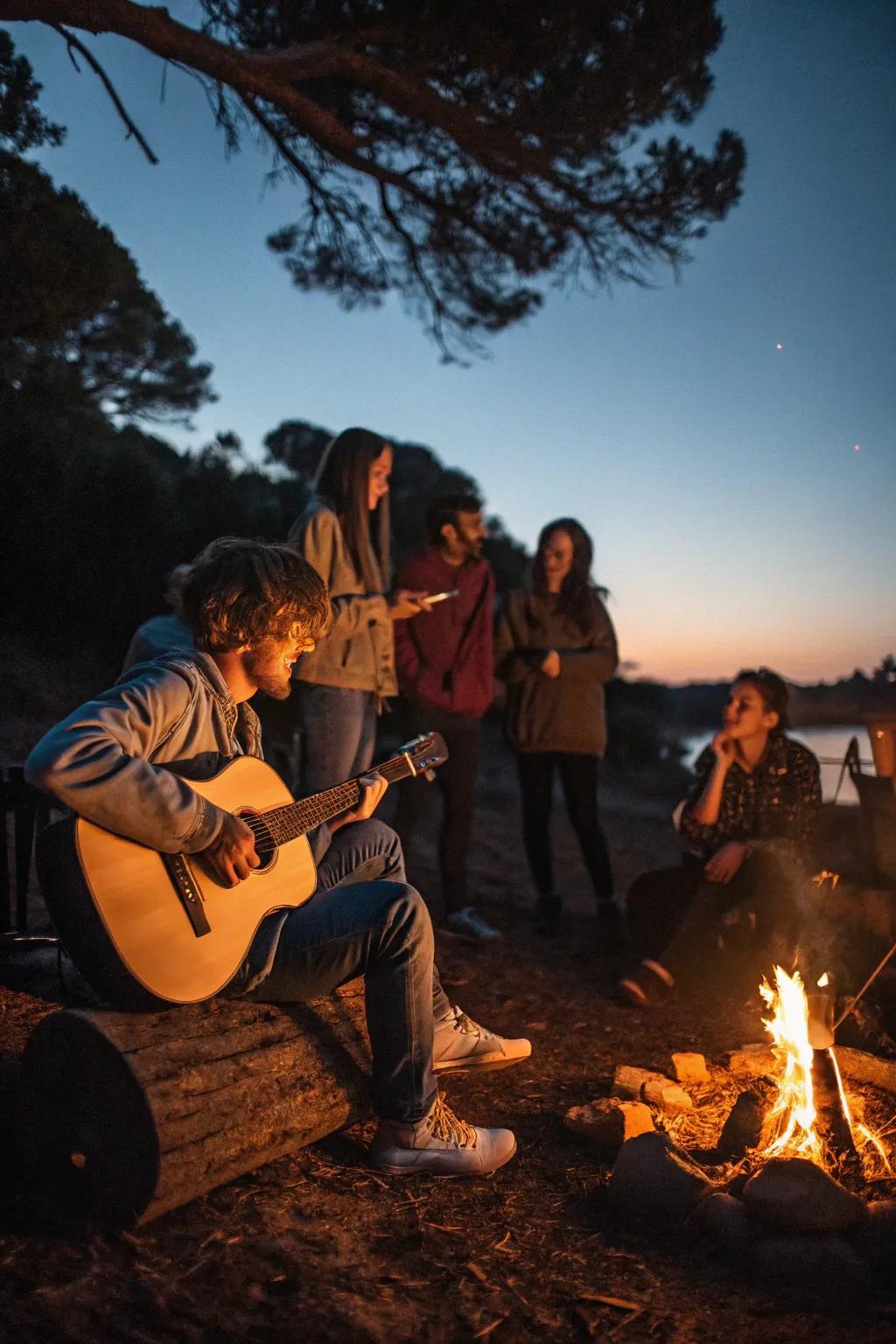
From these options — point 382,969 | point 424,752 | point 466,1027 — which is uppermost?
point 424,752

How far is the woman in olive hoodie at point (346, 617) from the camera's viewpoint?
4.19m

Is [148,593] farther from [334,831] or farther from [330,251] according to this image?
[334,831]

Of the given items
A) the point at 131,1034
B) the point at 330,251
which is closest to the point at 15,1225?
the point at 131,1034

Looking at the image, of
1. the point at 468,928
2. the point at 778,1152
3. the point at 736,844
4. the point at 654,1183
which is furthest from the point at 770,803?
the point at 654,1183

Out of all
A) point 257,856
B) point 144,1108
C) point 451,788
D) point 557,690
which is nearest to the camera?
point 144,1108

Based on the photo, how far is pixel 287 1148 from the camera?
102 inches

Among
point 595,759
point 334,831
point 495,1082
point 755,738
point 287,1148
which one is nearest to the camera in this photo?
point 287,1148

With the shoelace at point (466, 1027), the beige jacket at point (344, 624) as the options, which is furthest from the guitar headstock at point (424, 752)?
the shoelace at point (466, 1027)

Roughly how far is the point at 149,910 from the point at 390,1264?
1.00 meters

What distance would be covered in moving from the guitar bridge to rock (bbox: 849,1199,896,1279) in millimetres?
1779

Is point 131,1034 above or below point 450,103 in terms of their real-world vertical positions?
below

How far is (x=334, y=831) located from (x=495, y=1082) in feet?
3.57

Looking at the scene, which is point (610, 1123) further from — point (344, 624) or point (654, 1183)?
point (344, 624)

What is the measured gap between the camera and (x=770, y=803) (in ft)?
14.8
